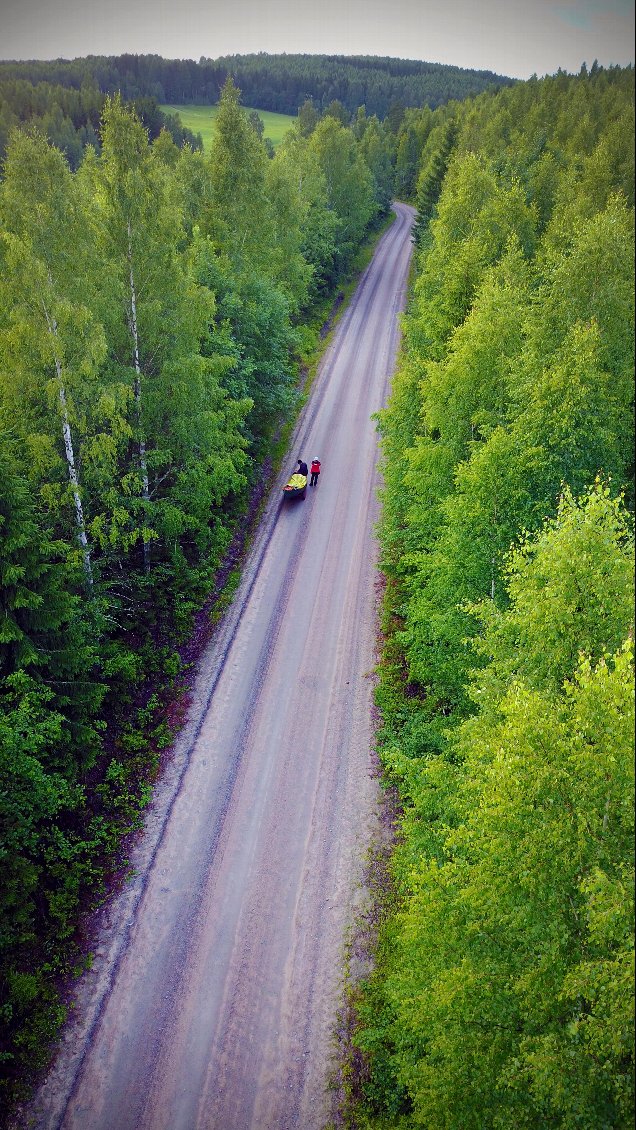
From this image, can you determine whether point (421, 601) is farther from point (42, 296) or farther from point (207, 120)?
point (207, 120)

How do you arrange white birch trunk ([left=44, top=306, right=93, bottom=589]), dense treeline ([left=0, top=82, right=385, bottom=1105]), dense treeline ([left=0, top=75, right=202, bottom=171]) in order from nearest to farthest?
dense treeline ([left=0, top=82, right=385, bottom=1105]) → white birch trunk ([left=44, top=306, right=93, bottom=589]) → dense treeline ([left=0, top=75, right=202, bottom=171])

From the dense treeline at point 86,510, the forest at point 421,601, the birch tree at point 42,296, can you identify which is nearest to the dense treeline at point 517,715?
the forest at point 421,601

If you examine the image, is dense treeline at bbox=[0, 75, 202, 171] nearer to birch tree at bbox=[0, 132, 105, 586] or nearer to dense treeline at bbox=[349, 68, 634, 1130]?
birch tree at bbox=[0, 132, 105, 586]

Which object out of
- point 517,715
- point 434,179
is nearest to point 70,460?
point 517,715

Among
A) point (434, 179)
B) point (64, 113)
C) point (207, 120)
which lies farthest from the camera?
point (207, 120)

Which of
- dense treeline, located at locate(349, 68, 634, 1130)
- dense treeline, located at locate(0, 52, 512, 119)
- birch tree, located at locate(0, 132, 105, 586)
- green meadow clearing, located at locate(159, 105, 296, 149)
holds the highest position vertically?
dense treeline, located at locate(0, 52, 512, 119)

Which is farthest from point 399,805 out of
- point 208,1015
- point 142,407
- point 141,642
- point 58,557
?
point 142,407

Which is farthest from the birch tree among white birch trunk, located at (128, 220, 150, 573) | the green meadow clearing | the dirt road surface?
the green meadow clearing
